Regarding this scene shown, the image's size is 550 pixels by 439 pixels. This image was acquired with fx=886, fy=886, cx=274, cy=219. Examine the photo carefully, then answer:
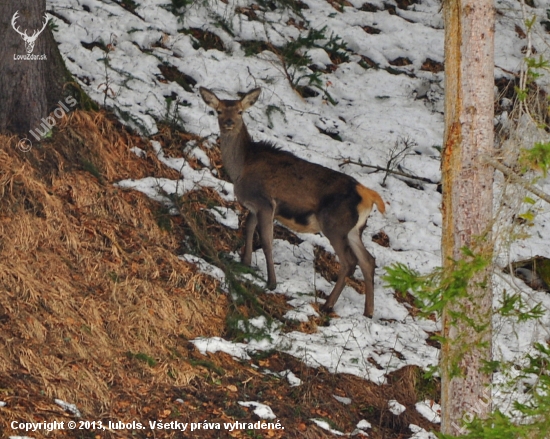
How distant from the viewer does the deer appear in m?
9.48

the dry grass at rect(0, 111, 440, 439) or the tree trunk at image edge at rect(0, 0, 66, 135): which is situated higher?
the tree trunk at image edge at rect(0, 0, 66, 135)

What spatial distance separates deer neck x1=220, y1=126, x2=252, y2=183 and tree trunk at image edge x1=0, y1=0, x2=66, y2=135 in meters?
2.09

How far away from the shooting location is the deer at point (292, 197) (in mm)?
9484

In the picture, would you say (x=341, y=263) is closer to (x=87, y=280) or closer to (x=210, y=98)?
(x=210, y=98)

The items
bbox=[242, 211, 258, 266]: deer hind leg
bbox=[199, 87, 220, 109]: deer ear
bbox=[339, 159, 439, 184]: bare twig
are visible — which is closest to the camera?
bbox=[242, 211, 258, 266]: deer hind leg

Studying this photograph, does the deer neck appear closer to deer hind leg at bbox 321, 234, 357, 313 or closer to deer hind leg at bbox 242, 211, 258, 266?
deer hind leg at bbox 242, 211, 258, 266

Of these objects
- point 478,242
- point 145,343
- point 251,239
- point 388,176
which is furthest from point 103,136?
point 478,242

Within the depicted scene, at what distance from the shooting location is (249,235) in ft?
32.0

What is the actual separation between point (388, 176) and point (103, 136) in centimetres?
385

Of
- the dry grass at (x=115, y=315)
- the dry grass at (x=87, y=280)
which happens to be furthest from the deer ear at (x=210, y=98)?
the dry grass at (x=115, y=315)

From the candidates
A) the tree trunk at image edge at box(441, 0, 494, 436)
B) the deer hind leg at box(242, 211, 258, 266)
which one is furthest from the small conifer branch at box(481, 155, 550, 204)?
the deer hind leg at box(242, 211, 258, 266)

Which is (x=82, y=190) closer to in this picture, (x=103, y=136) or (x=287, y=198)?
(x=103, y=136)

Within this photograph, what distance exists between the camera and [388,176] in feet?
37.9

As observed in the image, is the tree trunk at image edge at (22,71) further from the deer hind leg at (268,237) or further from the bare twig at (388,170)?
the bare twig at (388,170)
